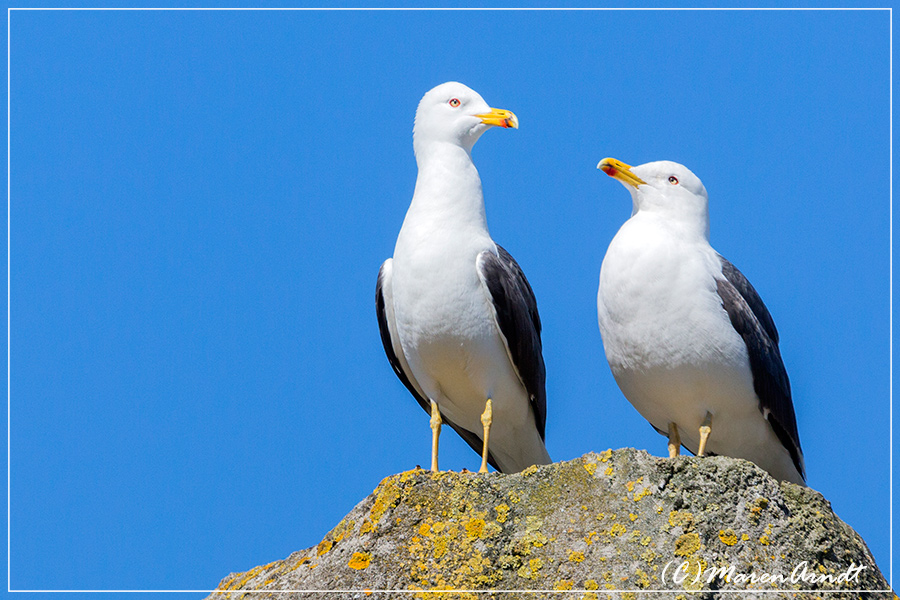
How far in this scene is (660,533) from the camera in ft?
20.4

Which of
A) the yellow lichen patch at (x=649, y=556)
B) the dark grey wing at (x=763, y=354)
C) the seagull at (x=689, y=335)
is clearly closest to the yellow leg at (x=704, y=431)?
the seagull at (x=689, y=335)

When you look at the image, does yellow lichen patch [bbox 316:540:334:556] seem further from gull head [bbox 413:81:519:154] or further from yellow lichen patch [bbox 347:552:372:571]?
gull head [bbox 413:81:519:154]

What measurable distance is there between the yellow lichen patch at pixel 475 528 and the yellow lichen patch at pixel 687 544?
1.07m

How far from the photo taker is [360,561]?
252 inches

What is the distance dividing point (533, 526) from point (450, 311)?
2.45m

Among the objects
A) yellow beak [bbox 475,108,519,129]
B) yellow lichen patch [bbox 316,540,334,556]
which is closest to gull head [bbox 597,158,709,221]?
yellow beak [bbox 475,108,519,129]

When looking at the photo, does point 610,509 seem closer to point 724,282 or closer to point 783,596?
point 783,596

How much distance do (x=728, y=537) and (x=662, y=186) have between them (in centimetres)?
330

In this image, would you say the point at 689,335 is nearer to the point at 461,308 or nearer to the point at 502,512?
the point at 461,308

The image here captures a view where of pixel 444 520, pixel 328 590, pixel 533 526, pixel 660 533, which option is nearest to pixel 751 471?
pixel 660 533

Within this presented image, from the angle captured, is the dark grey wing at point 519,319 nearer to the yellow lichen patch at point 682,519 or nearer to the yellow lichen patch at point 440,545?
the yellow lichen patch at point 440,545

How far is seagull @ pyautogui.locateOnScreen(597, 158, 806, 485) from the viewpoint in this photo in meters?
8.09

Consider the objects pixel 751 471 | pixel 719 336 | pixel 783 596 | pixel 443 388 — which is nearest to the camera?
pixel 783 596

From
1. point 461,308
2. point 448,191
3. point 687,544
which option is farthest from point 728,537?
point 448,191
